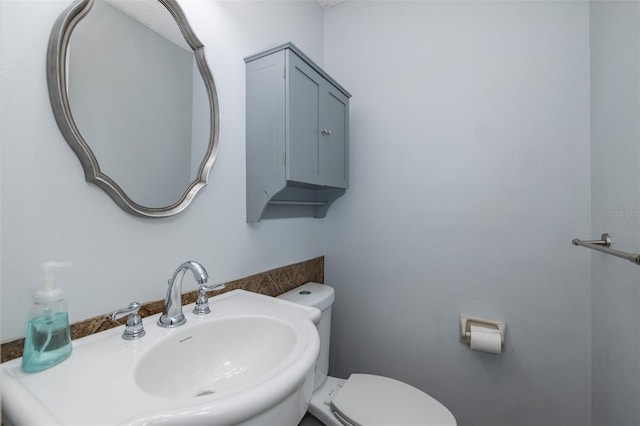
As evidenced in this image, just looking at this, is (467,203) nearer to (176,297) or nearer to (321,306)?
(321,306)

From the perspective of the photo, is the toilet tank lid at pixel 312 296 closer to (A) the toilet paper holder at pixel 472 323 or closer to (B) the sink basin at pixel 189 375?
(B) the sink basin at pixel 189 375

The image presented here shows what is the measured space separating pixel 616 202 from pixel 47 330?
1565 mm

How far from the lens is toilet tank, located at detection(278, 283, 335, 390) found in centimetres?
121

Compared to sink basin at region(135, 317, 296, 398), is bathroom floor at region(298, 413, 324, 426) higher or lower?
lower

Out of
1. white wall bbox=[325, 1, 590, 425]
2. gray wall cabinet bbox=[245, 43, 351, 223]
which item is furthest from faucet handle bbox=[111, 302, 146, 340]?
white wall bbox=[325, 1, 590, 425]

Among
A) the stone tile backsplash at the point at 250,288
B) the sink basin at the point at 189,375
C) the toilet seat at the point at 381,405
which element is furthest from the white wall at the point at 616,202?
the stone tile backsplash at the point at 250,288

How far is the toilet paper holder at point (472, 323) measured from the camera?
122 cm

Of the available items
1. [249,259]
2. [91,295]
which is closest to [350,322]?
[249,259]

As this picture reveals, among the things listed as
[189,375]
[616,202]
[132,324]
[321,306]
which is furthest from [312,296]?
[616,202]

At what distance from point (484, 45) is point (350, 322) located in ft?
5.00

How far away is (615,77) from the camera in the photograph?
91 cm

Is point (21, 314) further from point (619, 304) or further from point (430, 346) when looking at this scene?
point (619, 304)

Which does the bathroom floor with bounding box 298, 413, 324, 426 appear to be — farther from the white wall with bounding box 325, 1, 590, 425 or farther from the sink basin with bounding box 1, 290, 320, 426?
the sink basin with bounding box 1, 290, 320, 426

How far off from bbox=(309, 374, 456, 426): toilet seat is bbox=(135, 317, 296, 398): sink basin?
0.48 metres
